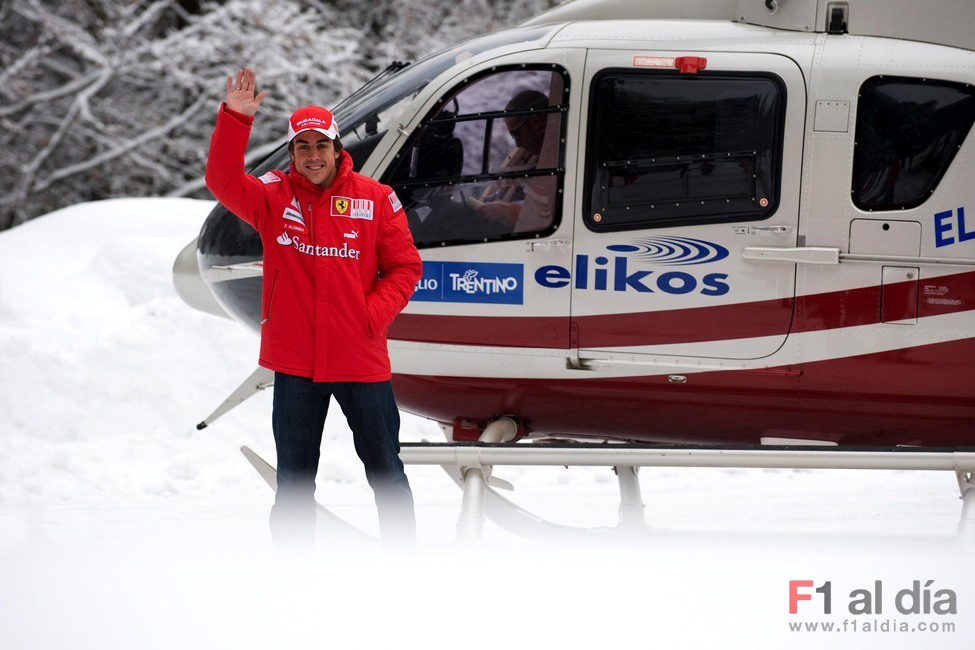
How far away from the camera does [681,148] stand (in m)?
4.71

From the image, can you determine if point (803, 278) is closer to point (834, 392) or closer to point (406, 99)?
point (834, 392)

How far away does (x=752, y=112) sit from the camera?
466 cm

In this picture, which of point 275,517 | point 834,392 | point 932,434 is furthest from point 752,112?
point 275,517

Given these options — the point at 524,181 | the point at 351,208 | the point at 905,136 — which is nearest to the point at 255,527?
the point at 524,181

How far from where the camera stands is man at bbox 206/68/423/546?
4.03 meters

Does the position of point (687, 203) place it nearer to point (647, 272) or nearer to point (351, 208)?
point (647, 272)

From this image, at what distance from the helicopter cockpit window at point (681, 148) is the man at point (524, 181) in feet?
0.64

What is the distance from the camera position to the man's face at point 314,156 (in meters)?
4.02

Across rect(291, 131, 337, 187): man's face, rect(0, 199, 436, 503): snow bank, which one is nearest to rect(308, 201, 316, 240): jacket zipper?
rect(291, 131, 337, 187): man's face

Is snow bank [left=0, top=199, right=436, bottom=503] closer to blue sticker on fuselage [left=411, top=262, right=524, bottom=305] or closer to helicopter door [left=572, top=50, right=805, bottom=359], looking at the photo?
blue sticker on fuselage [left=411, top=262, right=524, bottom=305]

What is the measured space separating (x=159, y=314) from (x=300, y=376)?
460cm

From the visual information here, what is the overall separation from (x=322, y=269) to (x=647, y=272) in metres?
1.36

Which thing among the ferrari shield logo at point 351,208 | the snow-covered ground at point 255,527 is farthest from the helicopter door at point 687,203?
the ferrari shield logo at point 351,208

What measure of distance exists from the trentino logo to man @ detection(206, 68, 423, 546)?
2.61 feet
